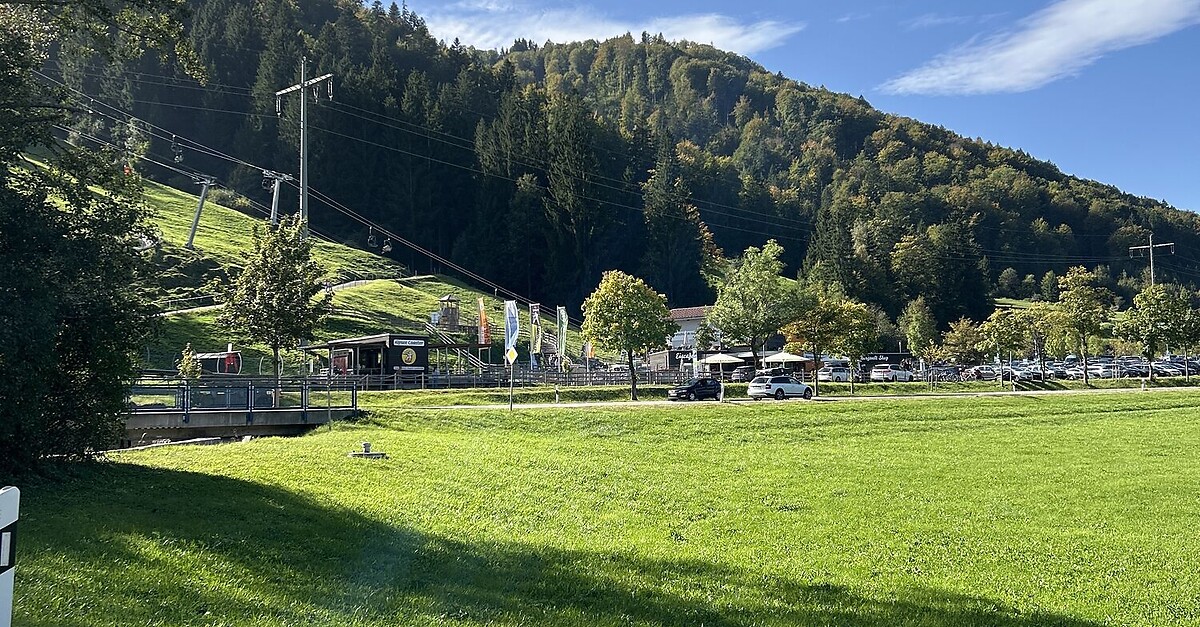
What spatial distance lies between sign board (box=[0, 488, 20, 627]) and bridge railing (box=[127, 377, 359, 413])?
20.7 meters

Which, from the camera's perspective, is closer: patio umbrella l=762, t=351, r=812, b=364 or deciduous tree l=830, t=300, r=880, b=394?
deciduous tree l=830, t=300, r=880, b=394

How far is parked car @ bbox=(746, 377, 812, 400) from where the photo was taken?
41697 mm

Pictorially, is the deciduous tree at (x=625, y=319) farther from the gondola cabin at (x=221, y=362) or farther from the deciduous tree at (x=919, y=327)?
the deciduous tree at (x=919, y=327)

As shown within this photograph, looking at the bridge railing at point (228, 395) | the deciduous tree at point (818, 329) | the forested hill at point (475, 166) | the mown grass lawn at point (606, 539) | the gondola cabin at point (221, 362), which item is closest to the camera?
the mown grass lawn at point (606, 539)

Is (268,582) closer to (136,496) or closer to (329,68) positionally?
(136,496)

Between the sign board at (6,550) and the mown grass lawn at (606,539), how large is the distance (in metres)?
2.67

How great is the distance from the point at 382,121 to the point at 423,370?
71029 millimetres

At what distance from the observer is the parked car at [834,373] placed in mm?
64356

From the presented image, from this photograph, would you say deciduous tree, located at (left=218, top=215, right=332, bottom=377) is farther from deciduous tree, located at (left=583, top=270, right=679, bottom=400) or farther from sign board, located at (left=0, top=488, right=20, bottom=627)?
sign board, located at (left=0, top=488, right=20, bottom=627)

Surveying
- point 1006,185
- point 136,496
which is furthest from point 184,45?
point 1006,185

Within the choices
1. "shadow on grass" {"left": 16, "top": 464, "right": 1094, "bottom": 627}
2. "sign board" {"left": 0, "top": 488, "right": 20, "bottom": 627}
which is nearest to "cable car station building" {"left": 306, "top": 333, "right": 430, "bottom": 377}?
"shadow on grass" {"left": 16, "top": 464, "right": 1094, "bottom": 627}

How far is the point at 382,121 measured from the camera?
348 feet

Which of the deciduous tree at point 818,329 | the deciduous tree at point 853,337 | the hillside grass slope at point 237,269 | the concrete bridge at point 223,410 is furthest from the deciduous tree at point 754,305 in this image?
the concrete bridge at point 223,410

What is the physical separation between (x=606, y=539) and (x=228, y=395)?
61.6 ft
